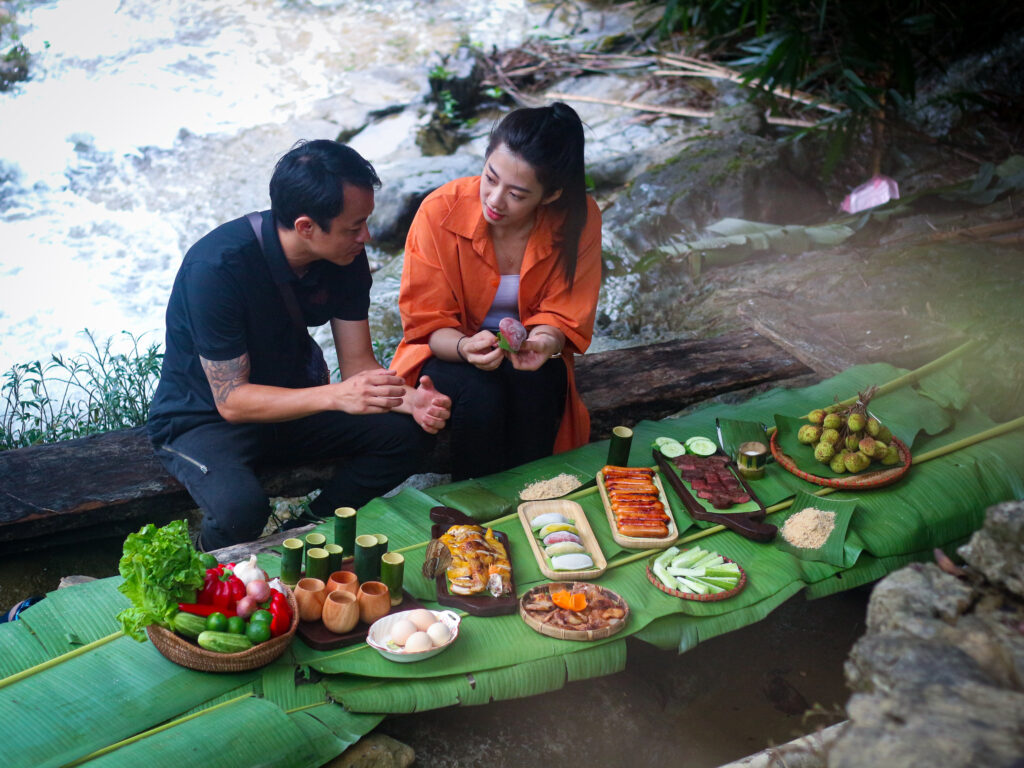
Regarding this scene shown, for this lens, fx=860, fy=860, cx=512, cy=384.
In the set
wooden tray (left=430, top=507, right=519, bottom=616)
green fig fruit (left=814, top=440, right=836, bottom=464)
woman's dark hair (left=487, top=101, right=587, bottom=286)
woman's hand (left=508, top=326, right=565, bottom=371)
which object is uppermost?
woman's dark hair (left=487, top=101, right=587, bottom=286)

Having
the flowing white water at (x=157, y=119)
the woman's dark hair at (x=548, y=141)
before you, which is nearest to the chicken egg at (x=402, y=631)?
the woman's dark hair at (x=548, y=141)

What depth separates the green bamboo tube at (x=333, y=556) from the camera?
2.69m

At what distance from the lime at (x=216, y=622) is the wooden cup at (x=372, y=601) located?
1.29ft

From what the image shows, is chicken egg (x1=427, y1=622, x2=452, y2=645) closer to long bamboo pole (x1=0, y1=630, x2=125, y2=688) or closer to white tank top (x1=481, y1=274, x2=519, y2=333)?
long bamboo pole (x1=0, y1=630, x2=125, y2=688)

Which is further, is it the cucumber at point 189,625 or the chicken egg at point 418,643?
the chicken egg at point 418,643

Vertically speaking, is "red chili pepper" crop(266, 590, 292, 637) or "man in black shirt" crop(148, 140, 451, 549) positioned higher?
"man in black shirt" crop(148, 140, 451, 549)

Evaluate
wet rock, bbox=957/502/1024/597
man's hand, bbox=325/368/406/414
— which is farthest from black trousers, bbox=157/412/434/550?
wet rock, bbox=957/502/1024/597

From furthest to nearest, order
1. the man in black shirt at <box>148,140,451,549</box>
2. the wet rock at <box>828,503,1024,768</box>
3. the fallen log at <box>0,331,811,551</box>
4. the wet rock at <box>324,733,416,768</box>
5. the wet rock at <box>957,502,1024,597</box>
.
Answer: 1. the fallen log at <box>0,331,811,551</box>
2. the man in black shirt at <box>148,140,451,549</box>
3. the wet rock at <box>324,733,416,768</box>
4. the wet rock at <box>957,502,1024,597</box>
5. the wet rock at <box>828,503,1024,768</box>

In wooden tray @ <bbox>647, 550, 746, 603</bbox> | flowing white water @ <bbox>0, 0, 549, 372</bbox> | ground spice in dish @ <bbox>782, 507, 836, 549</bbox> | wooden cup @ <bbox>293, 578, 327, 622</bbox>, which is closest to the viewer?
wooden cup @ <bbox>293, 578, 327, 622</bbox>

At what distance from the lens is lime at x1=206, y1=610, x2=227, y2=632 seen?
2.37m

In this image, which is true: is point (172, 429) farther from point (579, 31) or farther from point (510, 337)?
point (579, 31)

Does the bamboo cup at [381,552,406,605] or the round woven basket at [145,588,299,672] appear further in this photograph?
the bamboo cup at [381,552,406,605]

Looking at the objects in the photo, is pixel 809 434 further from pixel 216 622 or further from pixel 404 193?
pixel 404 193

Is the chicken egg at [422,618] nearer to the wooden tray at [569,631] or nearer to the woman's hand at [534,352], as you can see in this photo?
the wooden tray at [569,631]
